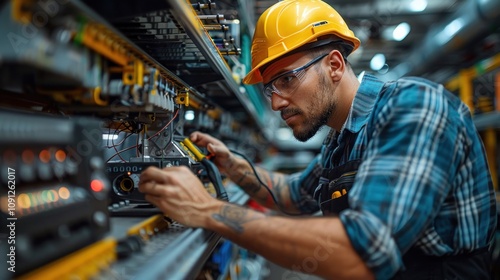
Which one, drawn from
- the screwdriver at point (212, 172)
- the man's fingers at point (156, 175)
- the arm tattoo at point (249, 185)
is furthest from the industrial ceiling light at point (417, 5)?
the man's fingers at point (156, 175)

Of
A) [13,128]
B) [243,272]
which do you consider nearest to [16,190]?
[13,128]

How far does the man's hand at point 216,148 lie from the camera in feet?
6.59

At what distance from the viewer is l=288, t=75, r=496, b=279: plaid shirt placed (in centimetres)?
106

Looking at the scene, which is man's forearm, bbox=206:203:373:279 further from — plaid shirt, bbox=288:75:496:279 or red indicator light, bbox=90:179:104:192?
red indicator light, bbox=90:179:104:192

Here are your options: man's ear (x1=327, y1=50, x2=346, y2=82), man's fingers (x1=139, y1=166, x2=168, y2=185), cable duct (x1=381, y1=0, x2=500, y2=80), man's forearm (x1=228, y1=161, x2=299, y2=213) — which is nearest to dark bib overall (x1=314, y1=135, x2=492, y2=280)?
man's ear (x1=327, y1=50, x2=346, y2=82)

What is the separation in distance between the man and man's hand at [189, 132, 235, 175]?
48 centimetres

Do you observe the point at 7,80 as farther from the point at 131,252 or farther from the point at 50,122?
the point at 131,252

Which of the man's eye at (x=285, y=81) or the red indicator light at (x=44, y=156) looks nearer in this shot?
the red indicator light at (x=44, y=156)

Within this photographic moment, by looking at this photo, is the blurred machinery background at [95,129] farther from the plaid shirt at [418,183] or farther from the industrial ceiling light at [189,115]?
the plaid shirt at [418,183]

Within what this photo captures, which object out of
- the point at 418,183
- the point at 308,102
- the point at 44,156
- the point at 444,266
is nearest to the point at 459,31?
the point at 308,102

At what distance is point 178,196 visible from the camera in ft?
3.76

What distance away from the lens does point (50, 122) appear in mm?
745

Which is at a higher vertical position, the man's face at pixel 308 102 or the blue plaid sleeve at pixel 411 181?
the man's face at pixel 308 102

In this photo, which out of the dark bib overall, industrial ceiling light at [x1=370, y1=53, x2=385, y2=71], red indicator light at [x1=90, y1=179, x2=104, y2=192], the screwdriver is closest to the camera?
red indicator light at [x1=90, y1=179, x2=104, y2=192]
